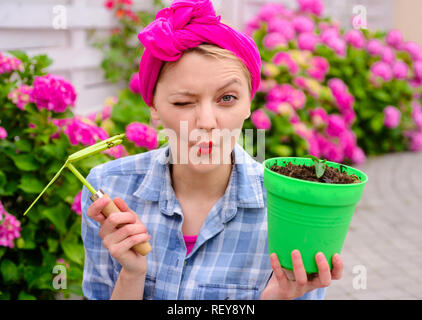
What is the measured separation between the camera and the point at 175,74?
58.0 inches

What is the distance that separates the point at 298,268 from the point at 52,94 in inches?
64.9

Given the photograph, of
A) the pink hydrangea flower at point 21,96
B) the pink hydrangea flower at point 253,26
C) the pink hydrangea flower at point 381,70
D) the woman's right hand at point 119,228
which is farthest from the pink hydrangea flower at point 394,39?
the woman's right hand at point 119,228

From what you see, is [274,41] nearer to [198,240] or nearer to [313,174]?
[198,240]

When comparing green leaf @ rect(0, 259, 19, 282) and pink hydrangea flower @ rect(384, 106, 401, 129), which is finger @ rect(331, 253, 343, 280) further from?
pink hydrangea flower @ rect(384, 106, 401, 129)

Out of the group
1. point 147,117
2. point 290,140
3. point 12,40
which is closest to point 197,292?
point 147,117

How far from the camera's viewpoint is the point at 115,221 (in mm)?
1334

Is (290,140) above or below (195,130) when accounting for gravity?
below

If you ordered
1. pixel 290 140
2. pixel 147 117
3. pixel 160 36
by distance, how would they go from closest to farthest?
pixel 160 36, pixel 147 117, pixel 290 140

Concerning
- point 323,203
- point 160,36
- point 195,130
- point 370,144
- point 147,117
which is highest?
point 160,36

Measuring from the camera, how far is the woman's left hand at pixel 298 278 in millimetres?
1264

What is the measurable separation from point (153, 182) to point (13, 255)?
1.19 meters
